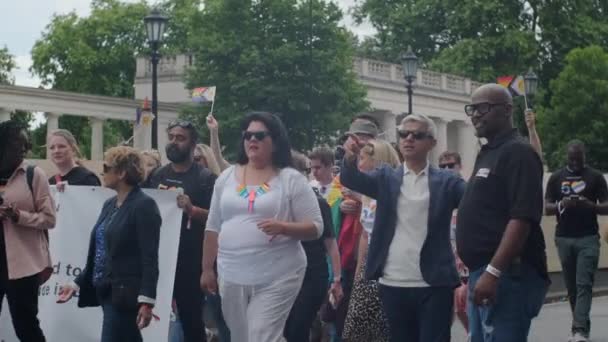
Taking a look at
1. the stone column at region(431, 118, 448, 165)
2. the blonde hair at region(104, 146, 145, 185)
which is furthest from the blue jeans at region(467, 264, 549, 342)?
the stone column at region(431, 118, 448, 165)

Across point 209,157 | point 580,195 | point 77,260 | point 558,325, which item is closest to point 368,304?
point 209,157

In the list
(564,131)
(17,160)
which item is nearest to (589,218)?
(17,160)

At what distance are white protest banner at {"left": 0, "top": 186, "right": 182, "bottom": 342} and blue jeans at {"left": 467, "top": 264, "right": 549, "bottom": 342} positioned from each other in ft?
13.1

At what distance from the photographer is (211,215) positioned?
27.1 ft

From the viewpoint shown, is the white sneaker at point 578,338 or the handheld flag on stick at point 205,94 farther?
the handheld flag on stick at point 205,94

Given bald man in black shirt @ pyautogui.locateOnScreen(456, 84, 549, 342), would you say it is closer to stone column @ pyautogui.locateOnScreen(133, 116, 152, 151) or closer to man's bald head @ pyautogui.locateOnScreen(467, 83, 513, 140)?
man's bald head @ pyautogui.locateOnScreen(467, 83, 513, 140)

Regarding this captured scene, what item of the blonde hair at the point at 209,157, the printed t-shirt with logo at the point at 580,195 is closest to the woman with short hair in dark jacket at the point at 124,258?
the blonde hair at the point at 209,157

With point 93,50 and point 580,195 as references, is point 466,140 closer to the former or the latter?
point 93,50

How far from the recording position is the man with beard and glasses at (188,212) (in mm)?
9789

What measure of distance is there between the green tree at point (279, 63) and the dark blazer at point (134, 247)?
142 ft

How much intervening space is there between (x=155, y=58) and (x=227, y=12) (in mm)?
24812

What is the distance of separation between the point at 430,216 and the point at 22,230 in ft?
10.1

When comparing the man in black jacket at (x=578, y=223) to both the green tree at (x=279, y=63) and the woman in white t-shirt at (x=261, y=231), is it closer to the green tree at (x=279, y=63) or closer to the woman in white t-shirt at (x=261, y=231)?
the woman in white t-shirt at (x=261, y=231)

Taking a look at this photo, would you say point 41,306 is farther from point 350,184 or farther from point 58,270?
point 350,184
